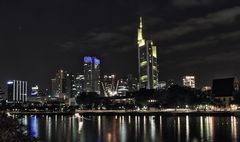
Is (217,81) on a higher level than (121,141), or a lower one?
higher

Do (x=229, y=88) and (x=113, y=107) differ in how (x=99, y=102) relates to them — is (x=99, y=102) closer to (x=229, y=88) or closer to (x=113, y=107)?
(x=113, y=107)

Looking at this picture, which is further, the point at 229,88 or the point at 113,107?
the point at 113,107

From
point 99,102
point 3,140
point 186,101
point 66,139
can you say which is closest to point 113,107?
point 99,102

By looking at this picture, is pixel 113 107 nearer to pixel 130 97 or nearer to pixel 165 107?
pixel 130 97

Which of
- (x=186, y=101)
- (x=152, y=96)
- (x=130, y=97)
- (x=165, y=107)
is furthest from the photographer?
(x=130, y=97)

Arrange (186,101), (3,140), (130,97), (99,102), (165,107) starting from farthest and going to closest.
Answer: (130,97), (99,102), (165,107), (186,101), (3,140)

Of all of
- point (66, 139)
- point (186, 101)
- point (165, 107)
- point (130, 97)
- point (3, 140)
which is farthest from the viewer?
point (130, 97)

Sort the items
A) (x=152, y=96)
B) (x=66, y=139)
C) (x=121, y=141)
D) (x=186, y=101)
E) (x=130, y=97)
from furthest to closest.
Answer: (x=130, y=97) < (x=152, y=96) < (x=186, y=101) < (x=66, y=139) < (x=121, y=141)

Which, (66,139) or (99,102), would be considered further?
(99,102)

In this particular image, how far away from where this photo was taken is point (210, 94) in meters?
158

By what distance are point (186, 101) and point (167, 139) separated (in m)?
81.2

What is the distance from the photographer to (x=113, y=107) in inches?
7126

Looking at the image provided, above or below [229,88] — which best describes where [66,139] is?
below

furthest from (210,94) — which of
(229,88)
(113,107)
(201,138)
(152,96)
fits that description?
(201,138)
